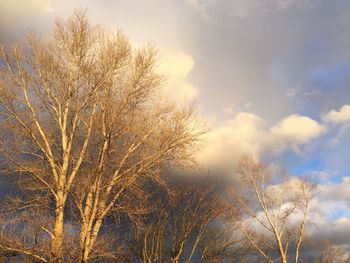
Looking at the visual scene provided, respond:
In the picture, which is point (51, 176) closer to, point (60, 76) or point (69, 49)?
point (60, 76)

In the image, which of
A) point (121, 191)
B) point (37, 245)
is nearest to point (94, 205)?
point (121, 191)

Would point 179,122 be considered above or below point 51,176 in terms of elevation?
above

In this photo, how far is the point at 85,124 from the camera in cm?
1559

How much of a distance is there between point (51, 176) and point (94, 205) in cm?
190

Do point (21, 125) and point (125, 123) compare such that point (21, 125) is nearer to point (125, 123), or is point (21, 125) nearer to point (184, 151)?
point (125, 123)

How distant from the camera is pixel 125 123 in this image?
15.6m

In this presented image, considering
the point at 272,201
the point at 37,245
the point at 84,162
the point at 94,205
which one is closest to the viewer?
the point at 37,245

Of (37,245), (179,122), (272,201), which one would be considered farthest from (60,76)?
(272,201)

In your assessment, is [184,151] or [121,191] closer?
[121,191]

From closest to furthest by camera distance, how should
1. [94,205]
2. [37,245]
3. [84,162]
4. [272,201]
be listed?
[37,245], [94,205], [84,162], [272,201]

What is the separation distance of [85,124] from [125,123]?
1.50 m

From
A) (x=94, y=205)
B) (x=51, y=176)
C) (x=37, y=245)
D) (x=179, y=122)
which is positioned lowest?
(x=37, y=245)

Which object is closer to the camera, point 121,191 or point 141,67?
point 121,191

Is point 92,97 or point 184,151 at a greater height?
point 92,97
